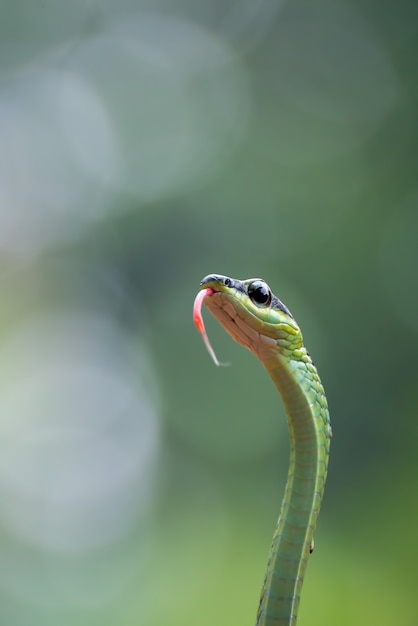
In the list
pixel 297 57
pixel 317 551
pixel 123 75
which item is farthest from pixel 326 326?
pixel 123 75

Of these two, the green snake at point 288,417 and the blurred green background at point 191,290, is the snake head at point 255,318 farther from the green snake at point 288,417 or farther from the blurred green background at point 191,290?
the blurred green background at point 191,290

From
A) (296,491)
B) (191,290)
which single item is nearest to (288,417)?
(296,491)

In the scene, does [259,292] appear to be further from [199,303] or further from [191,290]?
[191,290]

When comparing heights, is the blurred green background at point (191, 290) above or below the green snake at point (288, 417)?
above

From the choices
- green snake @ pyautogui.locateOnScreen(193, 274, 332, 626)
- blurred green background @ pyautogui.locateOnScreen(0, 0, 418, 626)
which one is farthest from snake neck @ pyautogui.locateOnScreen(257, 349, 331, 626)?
blurred green background @ pyautogui.locateOnScreen(0, 0, 418, 626)

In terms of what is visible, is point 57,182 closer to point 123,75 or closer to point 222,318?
point 123,75

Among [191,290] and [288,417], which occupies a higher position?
[191,290]

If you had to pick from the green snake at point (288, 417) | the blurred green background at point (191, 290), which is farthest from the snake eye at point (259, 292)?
the blurred green background at point (191, 290)
